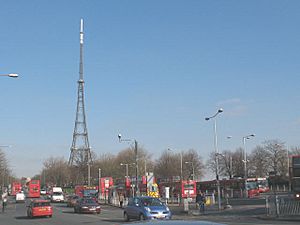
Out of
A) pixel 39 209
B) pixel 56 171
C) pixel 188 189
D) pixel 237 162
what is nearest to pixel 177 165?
pixel 237 162

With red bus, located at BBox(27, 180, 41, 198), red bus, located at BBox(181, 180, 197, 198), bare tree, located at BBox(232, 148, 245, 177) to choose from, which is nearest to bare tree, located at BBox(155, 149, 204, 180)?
bare tree, located at BBox(232, 148, 245, 177)

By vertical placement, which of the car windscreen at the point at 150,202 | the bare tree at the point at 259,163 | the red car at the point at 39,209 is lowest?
the red car at the point at 39,209

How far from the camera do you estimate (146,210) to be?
26.9m

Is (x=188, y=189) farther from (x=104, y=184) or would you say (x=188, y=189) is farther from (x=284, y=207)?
(x=284, y=207)

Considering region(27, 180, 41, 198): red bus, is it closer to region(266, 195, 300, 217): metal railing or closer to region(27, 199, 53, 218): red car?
region(27, 199, 53, 218): red car

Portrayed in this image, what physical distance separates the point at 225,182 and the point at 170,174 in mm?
54266

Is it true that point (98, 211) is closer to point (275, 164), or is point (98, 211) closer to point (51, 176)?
point (275, 164)

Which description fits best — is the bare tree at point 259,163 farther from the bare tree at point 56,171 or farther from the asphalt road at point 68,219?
the asphalt road at point 68,219

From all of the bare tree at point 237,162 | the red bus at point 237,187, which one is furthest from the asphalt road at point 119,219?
the bare tree at point 237,162

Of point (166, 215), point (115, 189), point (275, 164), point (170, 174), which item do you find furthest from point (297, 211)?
point (170, 174)

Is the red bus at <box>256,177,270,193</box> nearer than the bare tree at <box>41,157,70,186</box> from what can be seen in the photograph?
Yes

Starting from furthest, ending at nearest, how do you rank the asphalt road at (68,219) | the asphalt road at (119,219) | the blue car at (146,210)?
the asphalt road at (68,219) < the asphalt road at (119,219) < the blue car at (146,210)

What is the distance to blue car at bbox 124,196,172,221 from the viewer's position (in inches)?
1049

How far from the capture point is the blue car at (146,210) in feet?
87.4
